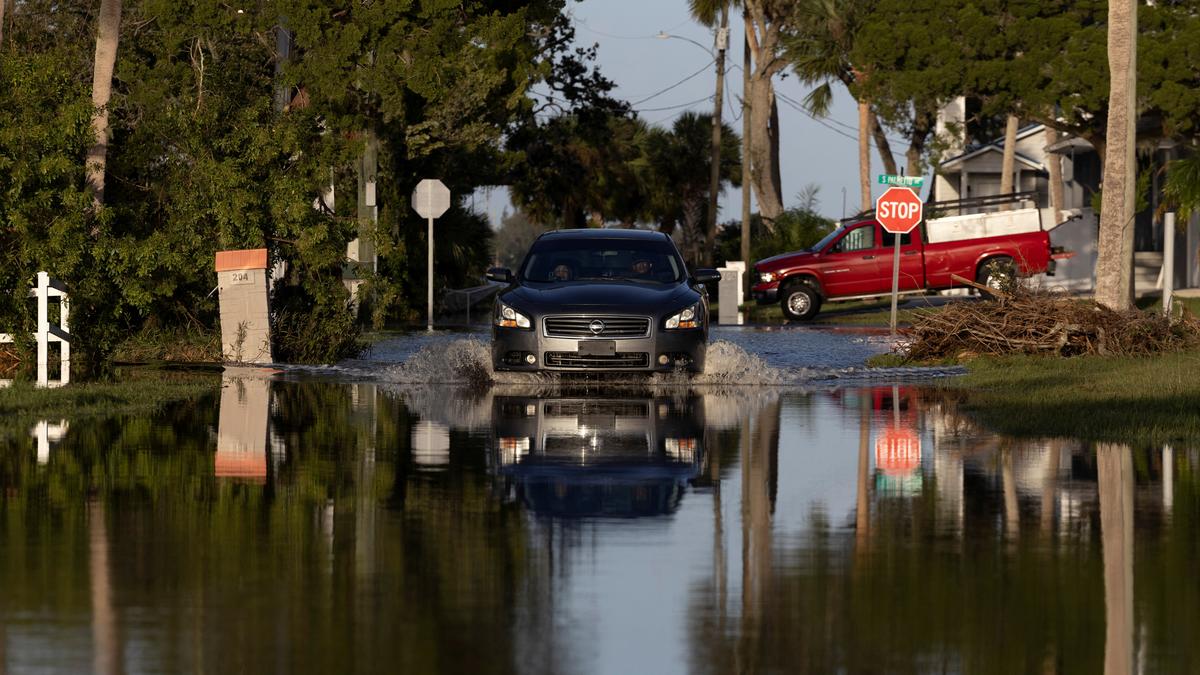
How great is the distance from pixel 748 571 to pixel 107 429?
8.08 meters

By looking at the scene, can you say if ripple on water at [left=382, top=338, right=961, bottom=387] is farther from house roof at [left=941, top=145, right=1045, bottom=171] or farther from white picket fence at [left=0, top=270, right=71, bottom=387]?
house roof at [left=941, top=145, right=1045, bottom=171]

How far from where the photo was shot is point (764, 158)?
226 feet

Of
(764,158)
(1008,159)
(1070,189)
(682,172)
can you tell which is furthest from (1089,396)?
(682,172)

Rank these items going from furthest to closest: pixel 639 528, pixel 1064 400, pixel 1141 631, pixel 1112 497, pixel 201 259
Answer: pixel 201 259 < pixel 1064 400 < pixel 1112 497 < pixel 639 528 < pixel 1141 631

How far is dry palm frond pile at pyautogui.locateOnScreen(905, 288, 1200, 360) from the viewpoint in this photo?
80.9 ft

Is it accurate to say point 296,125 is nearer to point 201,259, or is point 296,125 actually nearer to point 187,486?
point 201,259

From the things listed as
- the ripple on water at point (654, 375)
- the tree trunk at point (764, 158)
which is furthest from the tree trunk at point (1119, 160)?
the tree trunk at point (764, 158)

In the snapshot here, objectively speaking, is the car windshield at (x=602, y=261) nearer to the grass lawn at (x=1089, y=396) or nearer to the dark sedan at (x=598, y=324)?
the dark sedan at (x=598, y=324)

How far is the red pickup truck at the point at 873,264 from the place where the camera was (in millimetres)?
42938

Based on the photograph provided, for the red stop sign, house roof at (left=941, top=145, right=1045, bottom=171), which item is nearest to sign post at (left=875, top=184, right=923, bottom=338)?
the red stop sign

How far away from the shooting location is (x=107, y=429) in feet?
51.1

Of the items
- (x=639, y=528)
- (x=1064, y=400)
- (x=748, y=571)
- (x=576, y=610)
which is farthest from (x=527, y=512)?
(x=1064, y=400)

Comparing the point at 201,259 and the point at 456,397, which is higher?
the point at 201,259

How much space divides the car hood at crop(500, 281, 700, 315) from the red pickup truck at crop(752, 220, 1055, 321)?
2189cm
